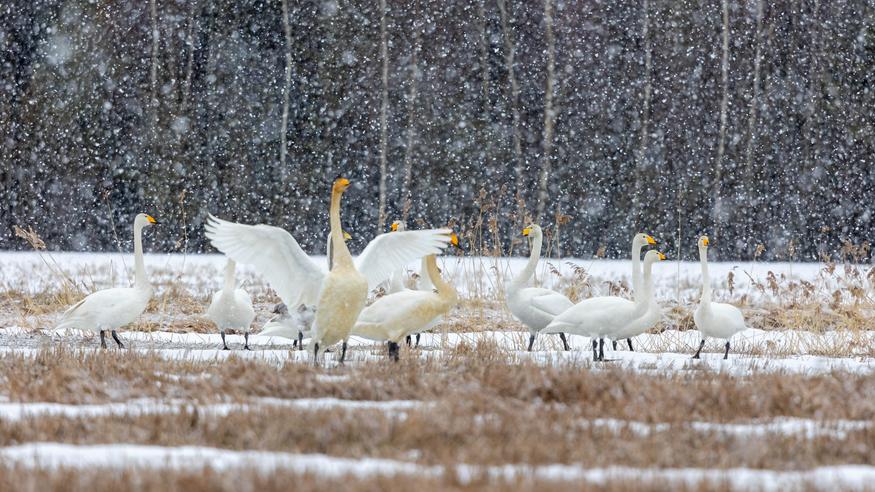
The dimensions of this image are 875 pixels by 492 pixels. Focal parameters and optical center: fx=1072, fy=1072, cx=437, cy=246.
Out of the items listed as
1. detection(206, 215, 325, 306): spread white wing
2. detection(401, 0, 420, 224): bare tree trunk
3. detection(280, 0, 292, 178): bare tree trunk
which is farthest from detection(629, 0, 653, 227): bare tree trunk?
detection(206, 215, 325, 306): spread white wing

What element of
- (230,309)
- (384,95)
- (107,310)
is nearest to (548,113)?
(384,95)

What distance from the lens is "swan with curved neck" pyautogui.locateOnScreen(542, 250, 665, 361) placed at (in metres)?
9.70

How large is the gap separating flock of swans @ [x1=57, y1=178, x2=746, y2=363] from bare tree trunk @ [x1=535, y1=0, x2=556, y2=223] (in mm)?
13269

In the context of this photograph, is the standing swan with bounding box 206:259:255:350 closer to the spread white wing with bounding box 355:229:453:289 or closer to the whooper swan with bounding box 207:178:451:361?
the whooper swan with bounding box 207:178:451:361

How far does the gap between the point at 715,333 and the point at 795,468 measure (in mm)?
6093

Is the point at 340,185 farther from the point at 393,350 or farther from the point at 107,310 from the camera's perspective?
the point at 107,310

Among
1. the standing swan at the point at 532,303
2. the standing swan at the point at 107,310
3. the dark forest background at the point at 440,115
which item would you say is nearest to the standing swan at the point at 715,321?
the standing swan at the point at 532,303

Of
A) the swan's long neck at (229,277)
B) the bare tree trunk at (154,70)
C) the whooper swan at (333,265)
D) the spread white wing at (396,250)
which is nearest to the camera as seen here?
the whooper swan at (333,265)

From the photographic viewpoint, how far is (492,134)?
25.0 m

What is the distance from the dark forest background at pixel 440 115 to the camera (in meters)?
24.8

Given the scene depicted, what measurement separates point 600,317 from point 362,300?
2.46 m

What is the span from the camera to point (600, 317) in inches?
381

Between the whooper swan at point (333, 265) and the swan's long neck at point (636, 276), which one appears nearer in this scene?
the whooper swan at point (333, 265)

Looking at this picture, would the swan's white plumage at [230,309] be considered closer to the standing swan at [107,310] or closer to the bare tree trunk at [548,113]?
the standing swan at [107,310]
